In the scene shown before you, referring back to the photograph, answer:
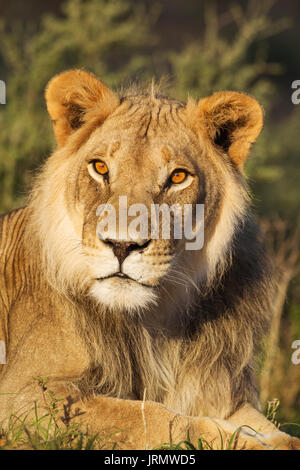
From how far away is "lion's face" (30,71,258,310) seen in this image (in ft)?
12.1

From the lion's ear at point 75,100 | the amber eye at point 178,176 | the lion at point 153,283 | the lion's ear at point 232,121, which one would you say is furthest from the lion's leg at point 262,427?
the lion's ear at point 75,100

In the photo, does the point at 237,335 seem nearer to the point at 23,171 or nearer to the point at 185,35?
the point at 23,171

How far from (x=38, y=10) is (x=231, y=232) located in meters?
14.5

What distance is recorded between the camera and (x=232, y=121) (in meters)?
4.32

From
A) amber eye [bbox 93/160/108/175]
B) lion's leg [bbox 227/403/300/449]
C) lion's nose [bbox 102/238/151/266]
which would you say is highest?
amber eye [bbox 93/160/108/175]

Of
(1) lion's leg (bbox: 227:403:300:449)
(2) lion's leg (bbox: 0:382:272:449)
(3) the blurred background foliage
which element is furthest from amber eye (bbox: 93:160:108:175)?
(3) the blurred background foliage

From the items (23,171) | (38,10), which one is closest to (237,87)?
(23,171)

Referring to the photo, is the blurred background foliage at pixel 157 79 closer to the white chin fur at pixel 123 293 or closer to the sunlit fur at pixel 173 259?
the sunlit fur at pixel 173 259

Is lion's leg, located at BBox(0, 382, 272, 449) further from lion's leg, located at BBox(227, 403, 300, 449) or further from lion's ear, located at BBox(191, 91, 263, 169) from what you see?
lion's ear, located at BBox(191, 91, 263, 169)

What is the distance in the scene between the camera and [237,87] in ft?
35.7

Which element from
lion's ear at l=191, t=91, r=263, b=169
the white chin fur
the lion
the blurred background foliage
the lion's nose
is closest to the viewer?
the lion's nose

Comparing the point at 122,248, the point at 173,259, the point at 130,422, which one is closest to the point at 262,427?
the point at 130,422

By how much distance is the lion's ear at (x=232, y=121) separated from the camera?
425cm

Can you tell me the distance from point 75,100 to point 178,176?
0.78 metres
